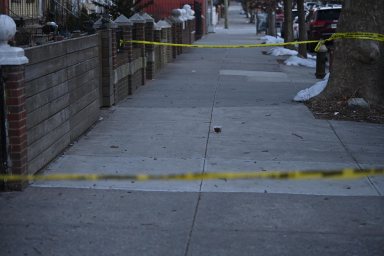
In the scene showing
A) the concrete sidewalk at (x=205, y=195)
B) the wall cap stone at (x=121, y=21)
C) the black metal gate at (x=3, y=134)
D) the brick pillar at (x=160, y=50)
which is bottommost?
the concrete sidewalk at (x=205, y=195)

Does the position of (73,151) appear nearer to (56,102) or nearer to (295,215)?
(56,102)

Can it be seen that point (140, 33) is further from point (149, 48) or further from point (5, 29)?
point (5, 29)

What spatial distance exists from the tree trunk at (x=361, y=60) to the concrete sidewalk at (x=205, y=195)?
0.96 meters

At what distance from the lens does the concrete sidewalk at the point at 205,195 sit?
5.10 m

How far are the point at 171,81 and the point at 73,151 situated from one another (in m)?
7.63

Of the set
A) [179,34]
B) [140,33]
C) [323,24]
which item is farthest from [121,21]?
[323,24]

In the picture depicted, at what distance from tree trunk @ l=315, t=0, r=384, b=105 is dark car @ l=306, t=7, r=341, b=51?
1403 cm

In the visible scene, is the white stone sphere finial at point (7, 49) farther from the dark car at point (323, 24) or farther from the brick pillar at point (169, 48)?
the dark car at point (323, 24)

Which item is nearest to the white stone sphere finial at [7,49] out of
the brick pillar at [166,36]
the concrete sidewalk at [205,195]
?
the concrete sidewalk at [205,195]

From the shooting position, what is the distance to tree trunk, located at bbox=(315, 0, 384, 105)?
11.1 m

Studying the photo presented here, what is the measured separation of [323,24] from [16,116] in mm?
20911

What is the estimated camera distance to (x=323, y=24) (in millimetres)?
25531

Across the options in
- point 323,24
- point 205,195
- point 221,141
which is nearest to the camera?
point 205,195

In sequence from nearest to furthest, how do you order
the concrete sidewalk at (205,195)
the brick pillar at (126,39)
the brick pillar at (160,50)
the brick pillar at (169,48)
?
the concrete sidewalk at (205,195), the brick pillar at (126,39), the brick pillar at (160,50), the brick pillar at (169,48)
